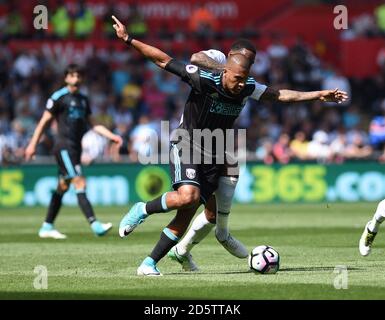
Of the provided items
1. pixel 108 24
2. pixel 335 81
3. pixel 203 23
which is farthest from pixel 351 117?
pixel 108 24

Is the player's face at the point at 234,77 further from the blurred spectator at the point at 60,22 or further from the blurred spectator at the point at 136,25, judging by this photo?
the blurred spectator at the point at 136,25

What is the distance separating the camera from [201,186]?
10508mm

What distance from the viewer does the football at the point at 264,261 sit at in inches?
420

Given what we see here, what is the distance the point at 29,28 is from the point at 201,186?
19.6m

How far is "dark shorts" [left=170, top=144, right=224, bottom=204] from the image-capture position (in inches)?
405

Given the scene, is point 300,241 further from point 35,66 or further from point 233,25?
point 233,25

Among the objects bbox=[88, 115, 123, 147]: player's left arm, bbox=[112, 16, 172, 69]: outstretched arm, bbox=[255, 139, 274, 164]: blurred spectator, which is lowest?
bbox=[255, 139, 274, 164]: blurred spectator

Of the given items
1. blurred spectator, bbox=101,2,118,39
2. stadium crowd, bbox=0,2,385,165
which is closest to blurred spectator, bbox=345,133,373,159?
stadium crowd, bbox=0,2,385,165

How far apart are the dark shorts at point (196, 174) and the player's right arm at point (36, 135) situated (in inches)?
199

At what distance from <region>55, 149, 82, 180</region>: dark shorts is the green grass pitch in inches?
38.3

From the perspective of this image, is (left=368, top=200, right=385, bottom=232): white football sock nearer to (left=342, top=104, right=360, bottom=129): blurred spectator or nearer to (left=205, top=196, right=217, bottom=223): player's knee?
(left=205, top=196, right=217, bottom=223): player's knee

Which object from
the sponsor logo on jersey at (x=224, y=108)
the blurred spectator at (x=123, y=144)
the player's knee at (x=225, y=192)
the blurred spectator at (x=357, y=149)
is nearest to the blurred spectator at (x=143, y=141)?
the blurred spectator at (x=123, y=144)

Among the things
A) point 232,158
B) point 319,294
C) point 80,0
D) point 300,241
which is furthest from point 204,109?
point 80,0

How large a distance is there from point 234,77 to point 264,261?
1925mm
